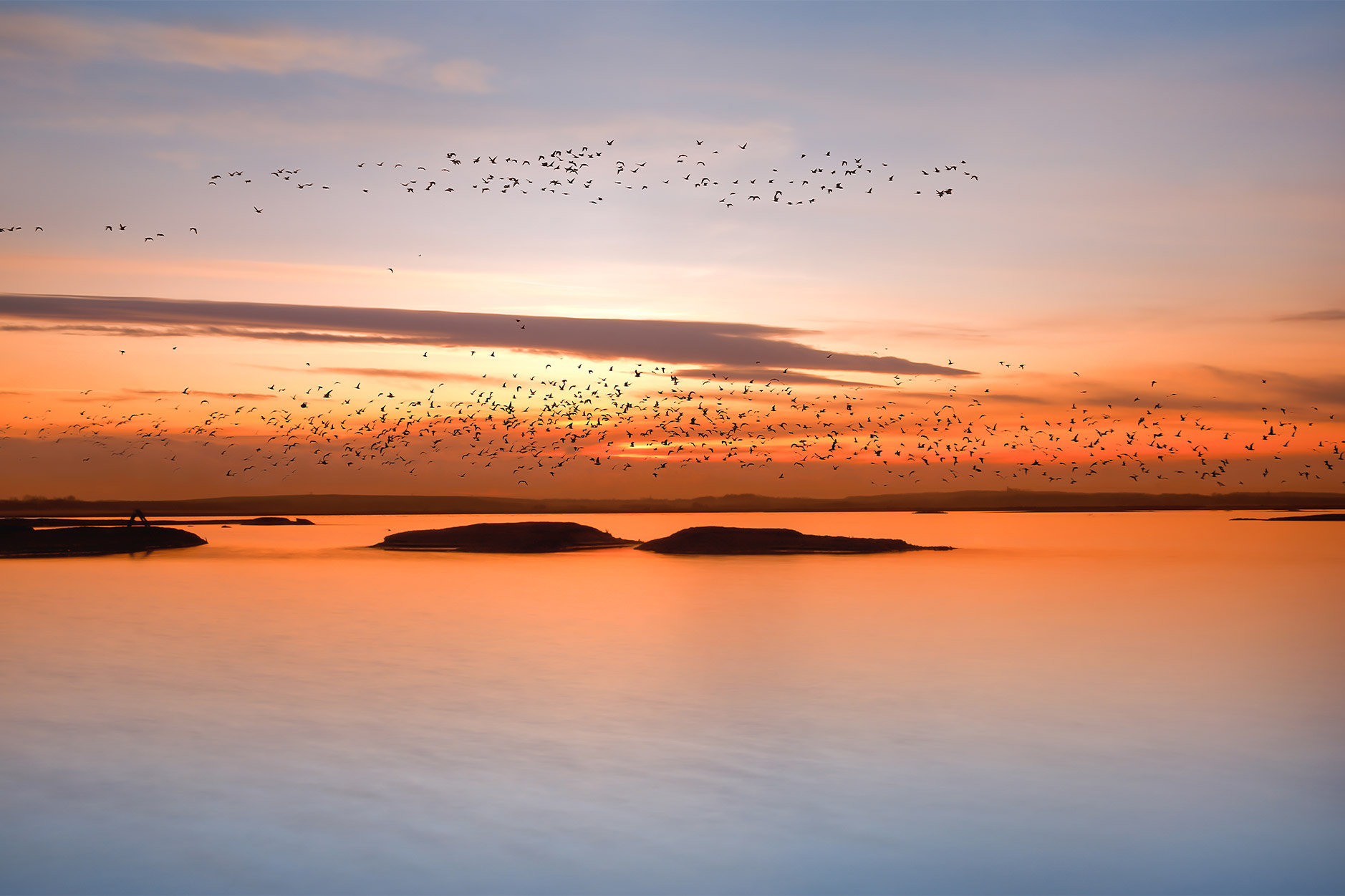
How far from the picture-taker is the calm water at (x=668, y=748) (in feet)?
50.8

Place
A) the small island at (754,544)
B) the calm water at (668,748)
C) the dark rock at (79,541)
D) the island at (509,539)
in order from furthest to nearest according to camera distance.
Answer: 1. the island at (509,539)
2. the small island at (754,544)
3. the dark rock at (79,541)
4. the calm water at (668,748)

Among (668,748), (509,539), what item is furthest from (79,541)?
(668,748)

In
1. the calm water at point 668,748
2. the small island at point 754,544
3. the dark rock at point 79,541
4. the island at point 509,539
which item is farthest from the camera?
the island at point 509,539

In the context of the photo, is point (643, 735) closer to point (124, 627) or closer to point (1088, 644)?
point (1088, 644)

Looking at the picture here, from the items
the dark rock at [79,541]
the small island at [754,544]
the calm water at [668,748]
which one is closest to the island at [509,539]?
the small island at [754,544]

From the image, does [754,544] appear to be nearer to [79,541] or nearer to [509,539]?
[509,539]

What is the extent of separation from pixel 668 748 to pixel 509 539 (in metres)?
89.3

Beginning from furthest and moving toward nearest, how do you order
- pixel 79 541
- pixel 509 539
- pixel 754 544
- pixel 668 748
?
pixel 509 539 < pixel 754 544 < pixel 79 541 < pixel 668 748

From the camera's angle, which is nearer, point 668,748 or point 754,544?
point 668,748

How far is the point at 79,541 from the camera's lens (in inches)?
3693

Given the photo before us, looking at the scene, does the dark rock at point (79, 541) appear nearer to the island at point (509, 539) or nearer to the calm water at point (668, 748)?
the island at point (509, 539)

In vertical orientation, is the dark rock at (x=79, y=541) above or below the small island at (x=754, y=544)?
below

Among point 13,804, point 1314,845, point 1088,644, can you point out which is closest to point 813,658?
point 1088,644

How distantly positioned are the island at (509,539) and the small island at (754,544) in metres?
11.2
